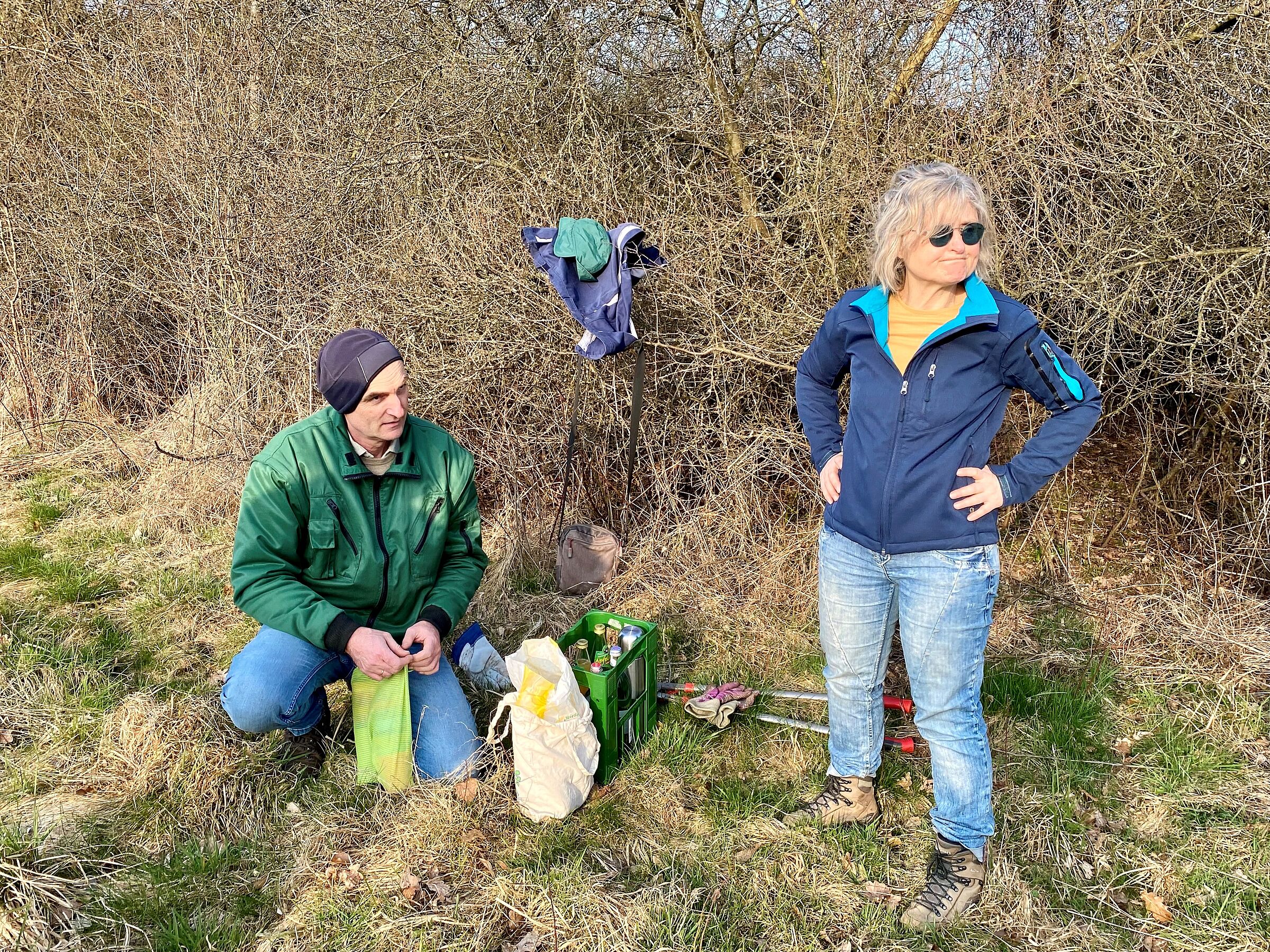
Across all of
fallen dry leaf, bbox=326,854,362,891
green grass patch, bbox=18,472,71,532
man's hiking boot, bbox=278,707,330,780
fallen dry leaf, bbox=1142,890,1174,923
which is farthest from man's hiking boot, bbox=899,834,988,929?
green grass patch, bbox=18,472,71,532

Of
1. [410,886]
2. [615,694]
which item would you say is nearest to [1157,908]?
[615,694]

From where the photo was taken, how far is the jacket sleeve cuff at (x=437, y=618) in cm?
249

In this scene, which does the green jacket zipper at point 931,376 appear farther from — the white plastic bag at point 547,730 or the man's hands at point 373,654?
the man's hands at point 373,654

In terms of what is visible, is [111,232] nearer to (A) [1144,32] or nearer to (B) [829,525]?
(B) [829,525]

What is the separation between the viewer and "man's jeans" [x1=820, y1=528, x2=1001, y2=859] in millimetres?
1975

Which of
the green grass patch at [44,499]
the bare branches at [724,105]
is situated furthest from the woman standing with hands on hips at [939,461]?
the green grass patch at [44,499]

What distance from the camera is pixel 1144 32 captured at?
2.92 m

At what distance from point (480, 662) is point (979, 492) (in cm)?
187

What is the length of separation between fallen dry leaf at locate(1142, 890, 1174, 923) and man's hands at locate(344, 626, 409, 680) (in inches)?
83.8

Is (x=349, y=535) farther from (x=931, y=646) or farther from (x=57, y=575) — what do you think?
(x=57, y=575)

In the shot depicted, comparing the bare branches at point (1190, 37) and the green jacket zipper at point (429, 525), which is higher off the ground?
the bare branches at point (1190, 37)

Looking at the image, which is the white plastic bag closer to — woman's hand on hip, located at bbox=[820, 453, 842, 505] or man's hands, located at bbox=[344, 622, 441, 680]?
man's hands, located at bbox=[344, 622, 441, 680]

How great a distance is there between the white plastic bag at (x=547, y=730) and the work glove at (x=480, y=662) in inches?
22.1

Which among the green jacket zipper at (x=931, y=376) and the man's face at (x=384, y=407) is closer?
the green jacket zipper at (x=931, y=376)
